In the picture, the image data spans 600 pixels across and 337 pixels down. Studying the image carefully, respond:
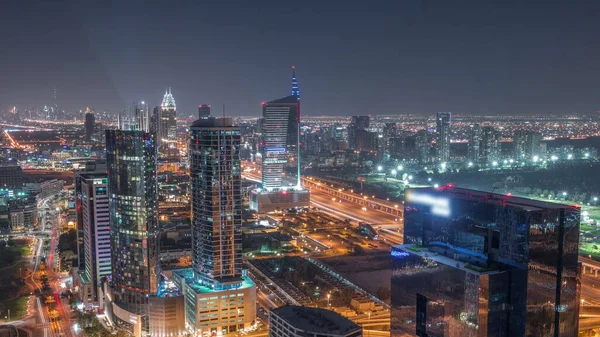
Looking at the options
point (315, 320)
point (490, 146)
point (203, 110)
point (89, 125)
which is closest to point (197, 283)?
point (315, 320)

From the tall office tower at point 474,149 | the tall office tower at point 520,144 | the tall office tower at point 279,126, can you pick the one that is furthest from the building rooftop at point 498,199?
the tall office tower at point 520,144

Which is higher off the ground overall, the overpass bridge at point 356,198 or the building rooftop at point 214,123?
the building rooftop at point 214,123

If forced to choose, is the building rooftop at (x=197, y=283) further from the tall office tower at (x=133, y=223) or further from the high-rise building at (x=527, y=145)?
the high-rise building at (x=527, y=145)

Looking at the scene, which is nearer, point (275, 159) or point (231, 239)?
point (231, 239)

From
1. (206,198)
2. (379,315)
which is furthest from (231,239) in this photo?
(379,315)

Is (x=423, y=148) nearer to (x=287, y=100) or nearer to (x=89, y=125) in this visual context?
(x=287, y=100)

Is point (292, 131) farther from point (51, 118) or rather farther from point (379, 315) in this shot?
point (51, 118)
